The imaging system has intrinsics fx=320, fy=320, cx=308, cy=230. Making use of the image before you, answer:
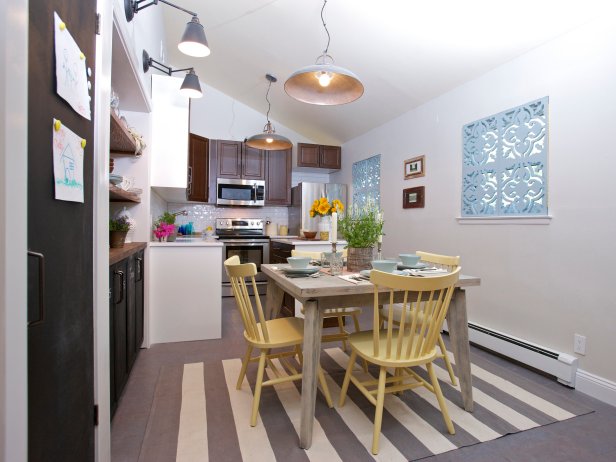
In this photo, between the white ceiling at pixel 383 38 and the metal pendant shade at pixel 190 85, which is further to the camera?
the metal pendant shade at pixel 190 85

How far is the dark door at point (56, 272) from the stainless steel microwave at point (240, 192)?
382cm

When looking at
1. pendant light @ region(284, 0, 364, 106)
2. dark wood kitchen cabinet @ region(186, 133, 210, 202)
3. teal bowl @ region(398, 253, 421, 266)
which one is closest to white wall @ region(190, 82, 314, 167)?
dark wood kitchen cabinet @ region(186, 133, 210, 202)

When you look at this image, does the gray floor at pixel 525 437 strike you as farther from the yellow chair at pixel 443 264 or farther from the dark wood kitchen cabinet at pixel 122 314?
the yellow chair at pixel 443 264

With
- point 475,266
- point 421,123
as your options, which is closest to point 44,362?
point 475,266

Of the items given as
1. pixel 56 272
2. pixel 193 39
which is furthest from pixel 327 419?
pixel 193 39

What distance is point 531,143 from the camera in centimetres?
245

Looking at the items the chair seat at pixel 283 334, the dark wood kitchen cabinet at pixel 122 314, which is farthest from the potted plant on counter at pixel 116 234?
the chair seat at pixel 283 334

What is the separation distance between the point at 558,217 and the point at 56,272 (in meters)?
2.82

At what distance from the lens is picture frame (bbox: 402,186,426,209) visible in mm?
3535

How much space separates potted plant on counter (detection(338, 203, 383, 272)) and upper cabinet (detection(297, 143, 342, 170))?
10.9 ft

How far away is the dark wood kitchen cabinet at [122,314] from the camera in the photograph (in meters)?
1.62

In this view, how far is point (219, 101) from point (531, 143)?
4534 millimetres

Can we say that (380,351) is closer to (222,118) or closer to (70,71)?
(70,71)

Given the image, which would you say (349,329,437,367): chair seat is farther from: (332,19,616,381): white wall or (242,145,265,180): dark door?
(242,145,265,180): dark door
